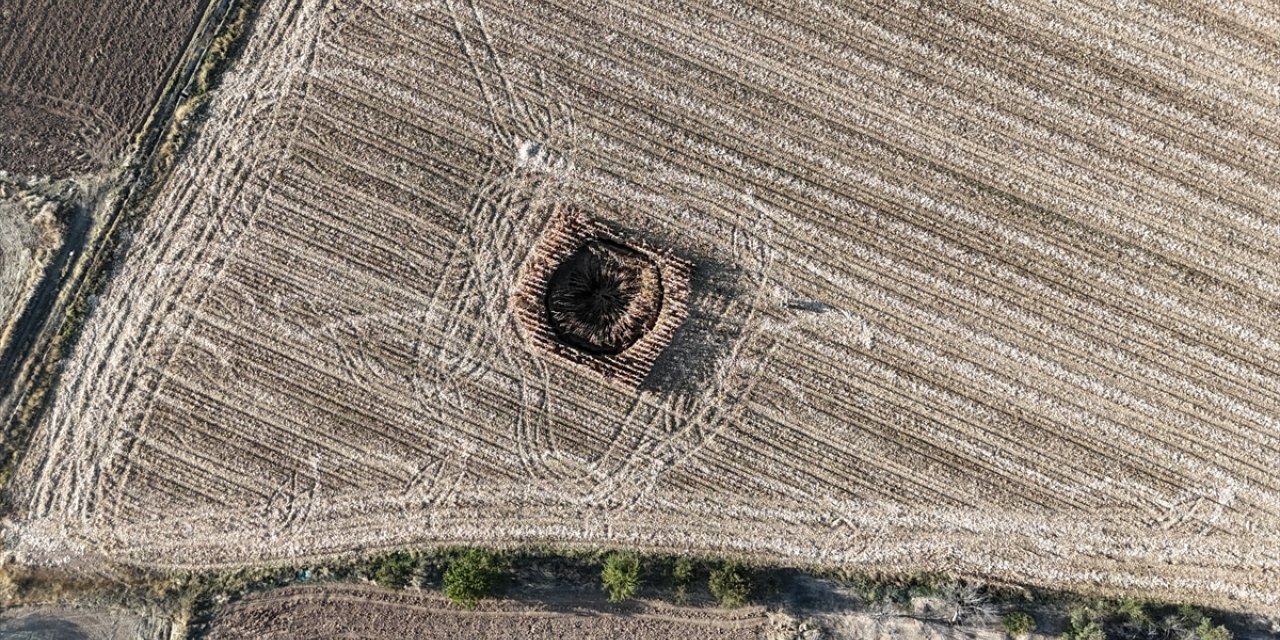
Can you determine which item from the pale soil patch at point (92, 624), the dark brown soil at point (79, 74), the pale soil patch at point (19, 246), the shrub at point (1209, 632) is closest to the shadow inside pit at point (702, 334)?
the shrub at point (1209, 632)

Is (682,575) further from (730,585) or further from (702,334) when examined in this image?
(702,334)

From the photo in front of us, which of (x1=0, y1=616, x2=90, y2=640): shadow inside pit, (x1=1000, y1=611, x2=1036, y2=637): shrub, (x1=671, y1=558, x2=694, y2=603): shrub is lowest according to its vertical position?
(x1=0, y1=616, x2=90, y2=640): shadow inside pit

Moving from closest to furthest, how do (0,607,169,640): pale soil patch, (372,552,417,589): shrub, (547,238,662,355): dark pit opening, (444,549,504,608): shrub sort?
(444,549,504,608): shrub → (372,552,417,589): shrub → (0,607,169,640): pale soil patch → (547,238,662,355): dark pit opening

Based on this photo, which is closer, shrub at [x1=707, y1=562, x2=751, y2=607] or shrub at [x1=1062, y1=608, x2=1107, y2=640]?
shrub at [x1=1062, y1=608, x2=1107, y2=640]

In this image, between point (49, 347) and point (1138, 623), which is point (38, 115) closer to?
point (49, 347)

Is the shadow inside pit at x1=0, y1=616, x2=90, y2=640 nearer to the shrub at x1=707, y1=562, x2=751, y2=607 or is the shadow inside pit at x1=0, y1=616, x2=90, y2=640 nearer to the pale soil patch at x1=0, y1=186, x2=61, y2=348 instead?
the pale soil patch at x1=0, y1=186, x2=61, y2=348

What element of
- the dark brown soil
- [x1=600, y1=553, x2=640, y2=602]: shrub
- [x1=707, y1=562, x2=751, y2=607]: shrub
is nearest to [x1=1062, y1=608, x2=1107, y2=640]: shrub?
[x1=707, y1=562, x2=751, y2=607]: shrub

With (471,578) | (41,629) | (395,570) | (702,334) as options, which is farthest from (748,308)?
(41,629)
